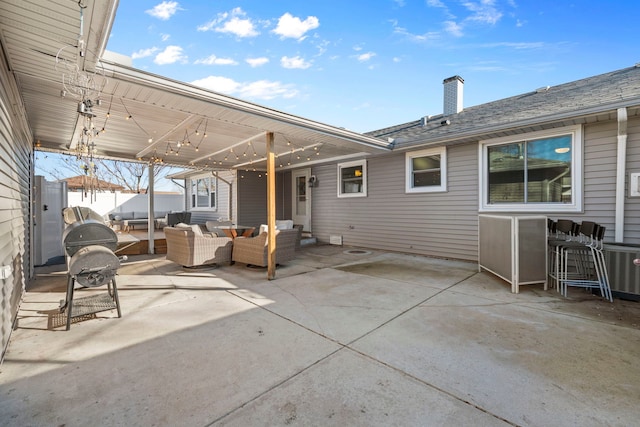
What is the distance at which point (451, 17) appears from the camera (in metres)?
6.60

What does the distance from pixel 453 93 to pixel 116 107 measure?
8.32 meters

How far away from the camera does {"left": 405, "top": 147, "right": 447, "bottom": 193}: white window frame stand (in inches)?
261

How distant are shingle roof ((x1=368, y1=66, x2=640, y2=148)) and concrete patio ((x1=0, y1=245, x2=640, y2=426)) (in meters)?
2.86

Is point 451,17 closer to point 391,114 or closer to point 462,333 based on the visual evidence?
point 391,114

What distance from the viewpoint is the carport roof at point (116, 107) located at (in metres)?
2.23

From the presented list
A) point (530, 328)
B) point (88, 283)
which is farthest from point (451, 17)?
point (88, 283)

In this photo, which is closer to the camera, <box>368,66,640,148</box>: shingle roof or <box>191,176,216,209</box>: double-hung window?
<box>368,66,640,148</box>: shingle roof

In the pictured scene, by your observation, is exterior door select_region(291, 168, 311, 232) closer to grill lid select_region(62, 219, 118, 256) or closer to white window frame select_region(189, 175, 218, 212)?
white window frame select_region(189, 175, 218, 212)

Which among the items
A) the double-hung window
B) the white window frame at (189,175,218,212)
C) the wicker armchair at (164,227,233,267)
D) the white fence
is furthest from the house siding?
the white fence

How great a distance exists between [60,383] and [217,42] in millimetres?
6532

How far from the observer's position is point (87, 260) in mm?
3059

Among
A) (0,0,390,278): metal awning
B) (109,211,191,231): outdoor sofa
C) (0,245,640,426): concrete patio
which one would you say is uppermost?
(0,0,390,278): metal awning

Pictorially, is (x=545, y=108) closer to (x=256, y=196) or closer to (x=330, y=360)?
(x=330, y=360)

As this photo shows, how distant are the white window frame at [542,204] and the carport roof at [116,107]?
7.19 feet
